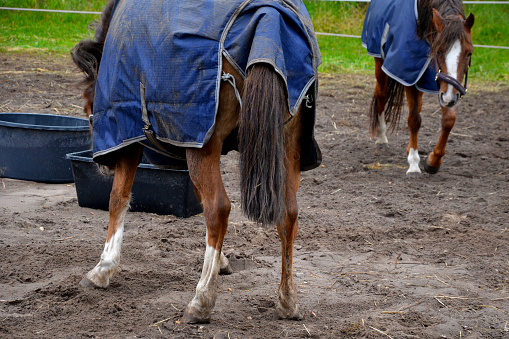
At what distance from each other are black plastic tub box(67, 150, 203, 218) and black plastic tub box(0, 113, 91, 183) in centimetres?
52

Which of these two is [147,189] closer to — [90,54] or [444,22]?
[90,54]

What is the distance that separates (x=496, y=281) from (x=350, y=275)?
2.84 ft

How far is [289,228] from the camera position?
2.67 m

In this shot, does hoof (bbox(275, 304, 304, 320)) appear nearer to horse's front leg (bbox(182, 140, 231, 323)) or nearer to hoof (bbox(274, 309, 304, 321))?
hoof (bbox(274, 309, 304, 321))

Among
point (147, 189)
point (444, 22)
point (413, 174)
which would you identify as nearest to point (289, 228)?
point (147, 189)

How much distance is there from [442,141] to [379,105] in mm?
1182

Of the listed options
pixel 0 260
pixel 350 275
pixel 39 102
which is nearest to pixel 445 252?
pixel 350 275

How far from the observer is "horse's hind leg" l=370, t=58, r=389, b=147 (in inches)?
251

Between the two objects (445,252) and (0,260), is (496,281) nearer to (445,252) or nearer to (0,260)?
(445,252)

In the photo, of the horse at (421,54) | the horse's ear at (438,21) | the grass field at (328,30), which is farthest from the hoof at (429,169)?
the grass field at (328,30)

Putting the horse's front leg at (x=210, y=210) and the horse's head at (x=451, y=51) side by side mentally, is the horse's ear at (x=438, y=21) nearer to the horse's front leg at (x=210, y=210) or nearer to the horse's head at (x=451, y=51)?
the horse's head at (x=451, y=51)

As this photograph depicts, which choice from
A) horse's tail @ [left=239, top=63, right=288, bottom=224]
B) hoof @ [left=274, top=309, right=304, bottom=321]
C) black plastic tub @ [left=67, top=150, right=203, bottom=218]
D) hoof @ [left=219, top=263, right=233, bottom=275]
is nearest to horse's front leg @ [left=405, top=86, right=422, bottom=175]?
black plastic tub @ [left=67, top=150, right=203, bottom=218]

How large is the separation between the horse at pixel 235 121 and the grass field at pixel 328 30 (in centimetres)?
791

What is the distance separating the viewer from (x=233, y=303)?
2.94 metres
